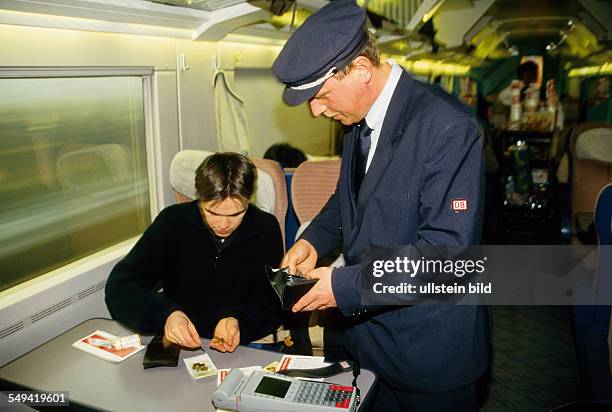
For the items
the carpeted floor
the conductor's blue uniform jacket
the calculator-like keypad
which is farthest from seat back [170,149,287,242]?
the carpeted floor

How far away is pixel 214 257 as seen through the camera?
2.37 meters

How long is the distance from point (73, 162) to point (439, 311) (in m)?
2.11

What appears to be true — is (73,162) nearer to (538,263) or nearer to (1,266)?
(1,266)

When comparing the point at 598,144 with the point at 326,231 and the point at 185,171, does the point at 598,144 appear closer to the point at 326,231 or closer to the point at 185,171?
the point at 326,231

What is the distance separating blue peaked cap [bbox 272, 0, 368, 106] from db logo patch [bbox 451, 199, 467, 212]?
50 centimetres

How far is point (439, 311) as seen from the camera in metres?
1.58

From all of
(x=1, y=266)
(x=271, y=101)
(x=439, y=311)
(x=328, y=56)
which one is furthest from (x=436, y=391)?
(x=271, y=101)

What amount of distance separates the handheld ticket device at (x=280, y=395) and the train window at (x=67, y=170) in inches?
54.9

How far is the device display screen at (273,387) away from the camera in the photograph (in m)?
1.54

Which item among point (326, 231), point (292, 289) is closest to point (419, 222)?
point (292, 289)

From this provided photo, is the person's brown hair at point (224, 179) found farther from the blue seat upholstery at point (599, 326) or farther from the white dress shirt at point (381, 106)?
the blue seat upholstery at point (599, 326)

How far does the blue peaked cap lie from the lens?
1.47m

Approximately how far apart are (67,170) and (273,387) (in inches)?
70.7

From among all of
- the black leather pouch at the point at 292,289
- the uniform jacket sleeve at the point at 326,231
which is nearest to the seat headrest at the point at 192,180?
the uniform jacket sleeve at the point at 326,231
